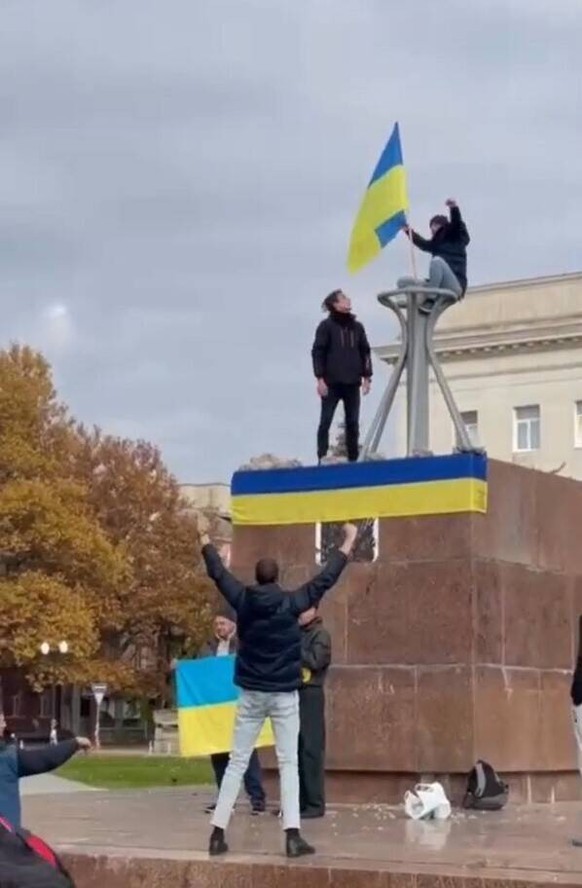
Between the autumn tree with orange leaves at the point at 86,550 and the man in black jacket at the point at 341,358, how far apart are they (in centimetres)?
4088

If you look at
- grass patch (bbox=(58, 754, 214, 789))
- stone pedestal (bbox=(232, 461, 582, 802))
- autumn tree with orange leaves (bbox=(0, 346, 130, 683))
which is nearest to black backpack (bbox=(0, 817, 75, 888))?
stone pedestal (bbox=(232, 461, 582, 802))

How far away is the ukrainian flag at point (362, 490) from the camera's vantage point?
14.4 meters

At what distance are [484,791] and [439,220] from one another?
5.64 metres

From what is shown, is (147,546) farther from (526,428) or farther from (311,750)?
(311,750)

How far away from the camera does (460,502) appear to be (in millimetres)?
14375

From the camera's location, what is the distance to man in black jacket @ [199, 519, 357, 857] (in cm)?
1038

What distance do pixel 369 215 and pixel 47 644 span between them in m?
41.2

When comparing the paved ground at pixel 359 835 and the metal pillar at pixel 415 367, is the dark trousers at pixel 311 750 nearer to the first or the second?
the paved ground at pixel 359 835

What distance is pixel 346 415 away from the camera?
1623 centimetres

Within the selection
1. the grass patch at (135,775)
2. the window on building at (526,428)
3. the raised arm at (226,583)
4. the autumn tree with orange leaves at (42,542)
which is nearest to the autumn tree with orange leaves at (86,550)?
the autumn tree with orange leaves at (42,542)

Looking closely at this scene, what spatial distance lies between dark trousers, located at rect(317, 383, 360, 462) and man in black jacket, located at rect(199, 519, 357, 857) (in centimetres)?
561

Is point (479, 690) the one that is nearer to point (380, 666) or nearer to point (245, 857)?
point (380, 666)

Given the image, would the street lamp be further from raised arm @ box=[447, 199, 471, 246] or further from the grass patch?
raised arm @ box=[447, 199, 471, 246]

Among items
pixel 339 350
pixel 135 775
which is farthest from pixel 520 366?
pixel 339 350
